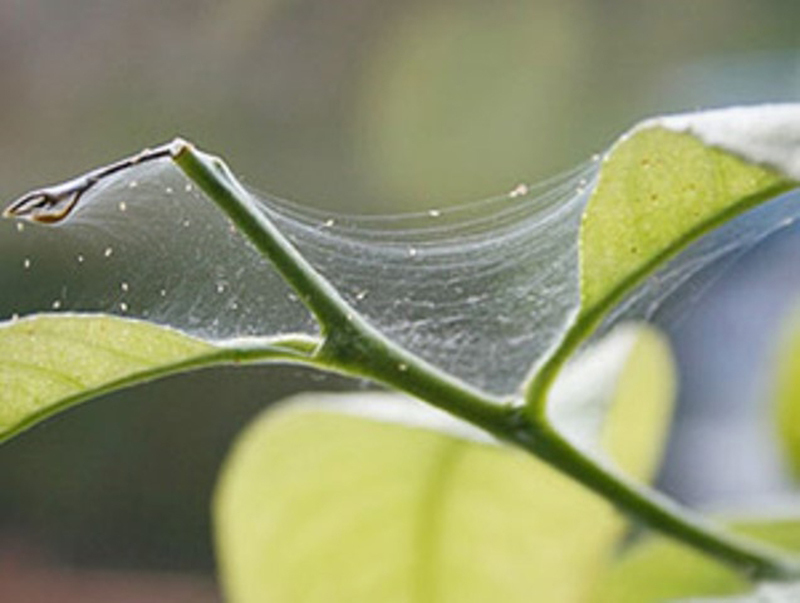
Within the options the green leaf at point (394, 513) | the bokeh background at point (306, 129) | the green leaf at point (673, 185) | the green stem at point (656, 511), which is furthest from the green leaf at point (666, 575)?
the bokeh background at point (306, 129)

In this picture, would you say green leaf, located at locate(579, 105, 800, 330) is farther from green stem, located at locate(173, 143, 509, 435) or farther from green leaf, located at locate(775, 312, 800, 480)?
green leaf, located at locate(775, 312, 800, 480)

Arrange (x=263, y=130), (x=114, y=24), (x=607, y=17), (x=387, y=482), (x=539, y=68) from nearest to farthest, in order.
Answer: (x=387, y=482) → (x=114, y=24) → (x=263, y=130) → (x=539, y=68) → (x=607, y=17)

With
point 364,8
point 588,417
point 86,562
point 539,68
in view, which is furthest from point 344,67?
point 588,417

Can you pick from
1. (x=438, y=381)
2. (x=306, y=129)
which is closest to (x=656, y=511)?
(x=438, y=381)

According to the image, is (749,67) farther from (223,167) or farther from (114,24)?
(223,167)

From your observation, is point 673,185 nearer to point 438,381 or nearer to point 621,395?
point 438,381
